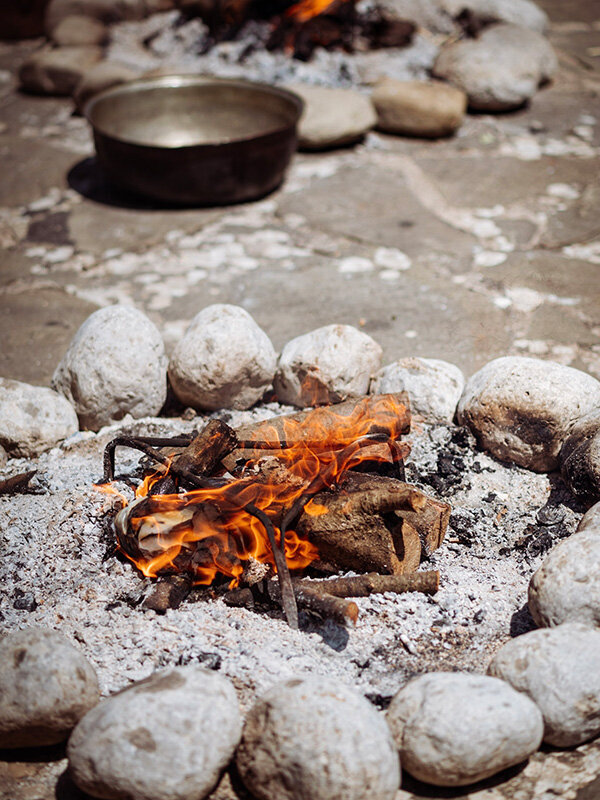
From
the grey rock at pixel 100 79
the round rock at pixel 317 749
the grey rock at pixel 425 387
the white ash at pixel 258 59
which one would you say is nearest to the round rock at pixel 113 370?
the grey rock at pixel 425 387

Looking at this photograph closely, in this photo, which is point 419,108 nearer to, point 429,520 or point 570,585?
point 429,520

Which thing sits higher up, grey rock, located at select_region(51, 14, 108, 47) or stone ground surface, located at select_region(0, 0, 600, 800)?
grey rock, located at select_region(51, 14, 108, 47)

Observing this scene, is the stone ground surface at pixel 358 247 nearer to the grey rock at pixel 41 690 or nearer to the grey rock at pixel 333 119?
the grey rock at pixel 333 119

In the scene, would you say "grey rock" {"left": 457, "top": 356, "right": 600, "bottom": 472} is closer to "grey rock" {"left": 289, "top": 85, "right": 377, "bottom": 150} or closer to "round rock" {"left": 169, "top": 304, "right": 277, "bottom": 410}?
"round rock" {"left": 169, "top": 304, "right": 277, "bottom": 410}

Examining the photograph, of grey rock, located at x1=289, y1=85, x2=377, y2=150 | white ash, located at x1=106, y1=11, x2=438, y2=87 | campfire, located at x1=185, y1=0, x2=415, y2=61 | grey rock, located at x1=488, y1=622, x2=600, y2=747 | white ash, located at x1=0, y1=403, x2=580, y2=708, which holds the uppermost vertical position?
campfire, located at x1=185, y1=0, x2=415, y2=61

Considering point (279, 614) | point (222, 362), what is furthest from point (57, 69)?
point (279, 614)

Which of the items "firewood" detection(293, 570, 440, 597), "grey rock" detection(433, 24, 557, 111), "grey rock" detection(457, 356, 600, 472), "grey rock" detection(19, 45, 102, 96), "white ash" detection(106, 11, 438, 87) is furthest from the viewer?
"grey rock" detection(19, 45, 102, 96)

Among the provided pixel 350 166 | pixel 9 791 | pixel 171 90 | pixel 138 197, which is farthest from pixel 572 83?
pixel 9 791

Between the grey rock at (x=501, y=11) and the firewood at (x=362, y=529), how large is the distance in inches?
287

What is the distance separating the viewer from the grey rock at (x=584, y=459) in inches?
112

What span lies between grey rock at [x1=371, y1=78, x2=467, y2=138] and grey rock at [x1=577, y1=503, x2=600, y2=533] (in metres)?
4.92

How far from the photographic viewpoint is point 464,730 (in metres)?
1.94

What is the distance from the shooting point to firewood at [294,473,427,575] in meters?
2.64

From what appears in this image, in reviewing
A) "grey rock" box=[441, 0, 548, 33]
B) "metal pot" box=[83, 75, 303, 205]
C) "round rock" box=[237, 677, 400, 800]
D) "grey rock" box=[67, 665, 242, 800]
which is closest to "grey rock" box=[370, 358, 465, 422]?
"round rock" box=[237, 677, 400, 800]
